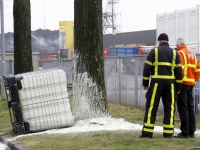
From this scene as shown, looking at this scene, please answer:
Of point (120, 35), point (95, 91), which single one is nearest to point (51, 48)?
point (120, 35)

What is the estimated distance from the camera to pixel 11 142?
10484 millimetres

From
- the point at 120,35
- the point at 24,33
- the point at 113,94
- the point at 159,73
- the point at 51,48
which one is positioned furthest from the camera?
the point at 51,48

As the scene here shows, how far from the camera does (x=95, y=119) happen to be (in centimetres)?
1159

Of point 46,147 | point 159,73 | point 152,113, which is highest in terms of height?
point 159,73

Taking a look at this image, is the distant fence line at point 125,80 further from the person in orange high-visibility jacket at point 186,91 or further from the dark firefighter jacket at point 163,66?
the dark firefighter jacket at point 163,66

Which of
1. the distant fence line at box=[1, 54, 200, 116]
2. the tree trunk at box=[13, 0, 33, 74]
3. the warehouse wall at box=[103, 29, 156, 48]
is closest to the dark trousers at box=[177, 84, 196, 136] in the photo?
the distant fence line at box=[1, 54, 200, 116]

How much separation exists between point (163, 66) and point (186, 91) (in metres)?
0.82

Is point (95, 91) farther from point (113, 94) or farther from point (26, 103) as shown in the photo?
point (113, 94)

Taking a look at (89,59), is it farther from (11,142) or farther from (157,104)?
(157,104)

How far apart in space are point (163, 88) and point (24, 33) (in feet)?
26.8

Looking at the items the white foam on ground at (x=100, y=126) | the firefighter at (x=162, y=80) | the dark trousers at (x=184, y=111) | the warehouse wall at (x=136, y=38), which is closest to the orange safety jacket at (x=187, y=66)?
the dark trousers at (x=184, y=111)

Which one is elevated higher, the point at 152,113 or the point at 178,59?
the point at 178,59

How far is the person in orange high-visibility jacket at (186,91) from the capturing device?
951 cm

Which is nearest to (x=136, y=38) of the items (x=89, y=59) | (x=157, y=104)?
(x=89, y=59)
